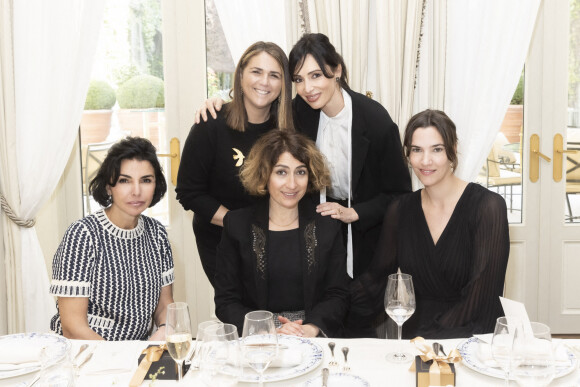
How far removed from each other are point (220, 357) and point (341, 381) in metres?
0.35

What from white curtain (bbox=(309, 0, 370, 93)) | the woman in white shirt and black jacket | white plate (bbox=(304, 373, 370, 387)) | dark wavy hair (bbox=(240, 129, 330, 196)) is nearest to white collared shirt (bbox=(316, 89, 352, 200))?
the woman in white shirt and black jacket

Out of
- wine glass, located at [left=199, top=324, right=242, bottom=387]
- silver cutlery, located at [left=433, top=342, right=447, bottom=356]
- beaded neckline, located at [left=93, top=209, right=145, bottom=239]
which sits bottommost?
silver cutlery, located at [left=433, top=342, right=447, bottom=356]

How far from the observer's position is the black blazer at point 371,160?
257 centimetres

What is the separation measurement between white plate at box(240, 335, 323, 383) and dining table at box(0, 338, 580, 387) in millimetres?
11

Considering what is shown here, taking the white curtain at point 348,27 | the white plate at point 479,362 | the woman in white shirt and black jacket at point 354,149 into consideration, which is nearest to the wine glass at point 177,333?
the white plate at point 479,362

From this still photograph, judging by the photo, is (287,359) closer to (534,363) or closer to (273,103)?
(534,363)

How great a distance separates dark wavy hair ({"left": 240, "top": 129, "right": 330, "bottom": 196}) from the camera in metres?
2.26

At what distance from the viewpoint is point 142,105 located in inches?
143

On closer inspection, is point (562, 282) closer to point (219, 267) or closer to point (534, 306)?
point (534, 306)

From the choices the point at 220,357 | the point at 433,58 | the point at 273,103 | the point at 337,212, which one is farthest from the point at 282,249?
the point at 433,58

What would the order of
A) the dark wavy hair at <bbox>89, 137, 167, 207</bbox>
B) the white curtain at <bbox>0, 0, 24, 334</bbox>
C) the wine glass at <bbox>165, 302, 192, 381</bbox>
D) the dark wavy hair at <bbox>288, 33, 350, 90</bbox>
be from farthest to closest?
1. the white curtain at <bbox>0, 0, 24, 334</bbox>
2. the dark wavy hair at <bbox>288, 33, 350, 90</bbox>
3. the dark wavy hair at <bbox>89, 137, 167, 207</bbox>
4. the wine glass at <bbox>165, 302, 192, 381</bbox>

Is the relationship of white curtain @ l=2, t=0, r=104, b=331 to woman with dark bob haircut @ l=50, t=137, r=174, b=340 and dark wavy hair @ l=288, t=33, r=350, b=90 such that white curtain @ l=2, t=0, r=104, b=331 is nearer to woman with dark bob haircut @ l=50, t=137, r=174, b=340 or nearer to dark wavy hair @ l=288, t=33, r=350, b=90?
woman with dark bob haircut @ l=50, t=137, r=174, b=340

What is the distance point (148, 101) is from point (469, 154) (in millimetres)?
1820

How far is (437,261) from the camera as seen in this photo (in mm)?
2230
